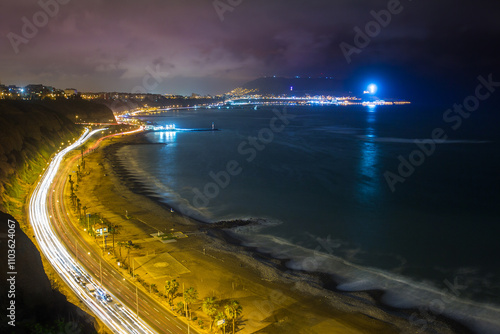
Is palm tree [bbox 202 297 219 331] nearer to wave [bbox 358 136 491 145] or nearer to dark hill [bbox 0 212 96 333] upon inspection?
dark hill [bbox 0 212 96 333]

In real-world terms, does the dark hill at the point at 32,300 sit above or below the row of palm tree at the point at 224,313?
above

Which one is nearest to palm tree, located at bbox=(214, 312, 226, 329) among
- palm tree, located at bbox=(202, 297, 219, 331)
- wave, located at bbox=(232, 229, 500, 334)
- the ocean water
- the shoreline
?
palm tree, located at bbox=(202, 297, 219, 331)

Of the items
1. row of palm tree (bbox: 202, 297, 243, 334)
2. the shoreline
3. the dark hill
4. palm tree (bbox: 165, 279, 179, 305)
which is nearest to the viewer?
the dark hill

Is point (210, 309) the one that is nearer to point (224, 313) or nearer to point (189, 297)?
point (224, 313)

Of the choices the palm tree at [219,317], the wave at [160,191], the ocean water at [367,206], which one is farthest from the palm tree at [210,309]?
the wave at [160,191]

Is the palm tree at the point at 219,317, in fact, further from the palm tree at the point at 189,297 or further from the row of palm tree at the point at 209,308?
the palm tree at the point at 189,297

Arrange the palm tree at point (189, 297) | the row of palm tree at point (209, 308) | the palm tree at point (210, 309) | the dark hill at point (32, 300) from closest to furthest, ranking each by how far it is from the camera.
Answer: the dark hill at point (32, 300), the row of palm tree at point (209, 308), the palm tree at point (210, 309), the palm tree at point (189, 297)
